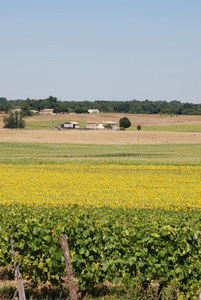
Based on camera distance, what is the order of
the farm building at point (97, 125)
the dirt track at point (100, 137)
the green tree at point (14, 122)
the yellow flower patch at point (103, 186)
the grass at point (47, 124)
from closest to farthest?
the yellow flower patch at point (103, 186)
the dirt track at point (100, 137)
the green tree at point (14, 122)
the farm building at point (97, 125)
the grass at point (47, 124)

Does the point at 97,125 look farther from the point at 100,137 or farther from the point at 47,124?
the point at 100,137

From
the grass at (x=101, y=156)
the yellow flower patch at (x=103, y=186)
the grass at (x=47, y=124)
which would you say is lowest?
the grass at (x=47, y=124)

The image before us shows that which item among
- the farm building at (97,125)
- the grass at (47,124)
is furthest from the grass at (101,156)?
the grass at (47,124)

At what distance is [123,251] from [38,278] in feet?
7.79

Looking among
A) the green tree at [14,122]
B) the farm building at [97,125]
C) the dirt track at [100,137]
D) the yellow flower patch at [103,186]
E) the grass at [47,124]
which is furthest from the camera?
the grass at [47,124]

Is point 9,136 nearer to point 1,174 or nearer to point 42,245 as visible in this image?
point 1,174

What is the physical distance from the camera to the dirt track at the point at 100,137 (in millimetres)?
91000

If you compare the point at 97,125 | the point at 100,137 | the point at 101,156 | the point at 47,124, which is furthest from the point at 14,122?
the point at 101,156

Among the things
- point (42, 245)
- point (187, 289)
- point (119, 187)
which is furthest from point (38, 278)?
point (119, 187)

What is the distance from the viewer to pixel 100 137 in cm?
9744

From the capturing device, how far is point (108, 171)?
41.0m

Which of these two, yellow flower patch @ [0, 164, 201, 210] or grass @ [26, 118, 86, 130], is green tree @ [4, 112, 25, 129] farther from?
yellow flower patch @ [0, 164, 201, 210]

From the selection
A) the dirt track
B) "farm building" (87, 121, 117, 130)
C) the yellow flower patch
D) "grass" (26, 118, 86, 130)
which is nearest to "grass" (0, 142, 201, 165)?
the yellow flower patch

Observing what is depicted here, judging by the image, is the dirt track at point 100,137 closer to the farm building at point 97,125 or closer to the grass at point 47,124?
the farm building at point 97,125
